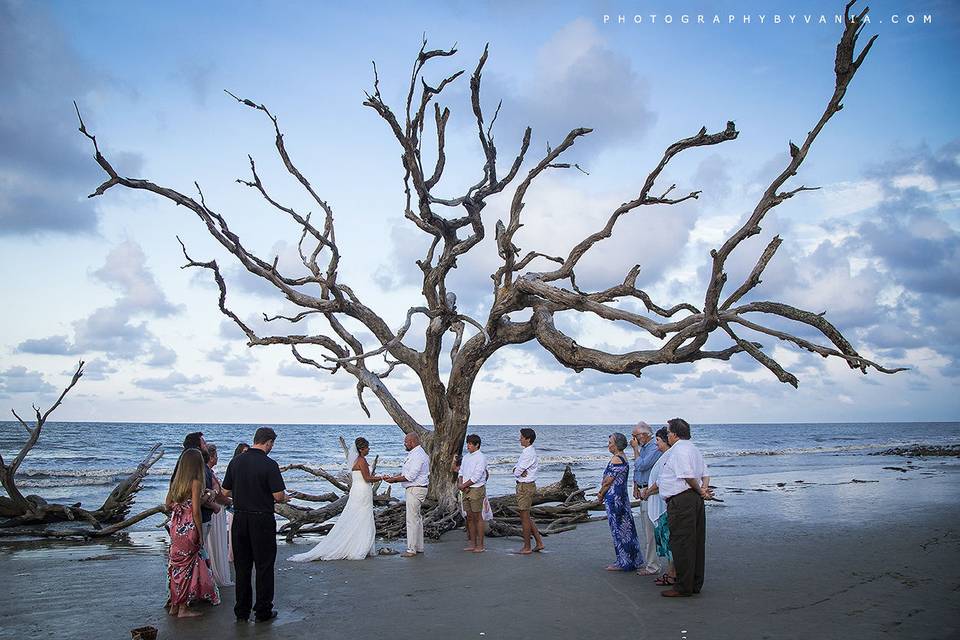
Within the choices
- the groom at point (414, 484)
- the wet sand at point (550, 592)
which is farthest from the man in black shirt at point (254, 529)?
the groom at point (414, 484)

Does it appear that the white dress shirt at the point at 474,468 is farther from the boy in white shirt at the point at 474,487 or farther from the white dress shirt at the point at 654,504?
the white dress shirt at the point at 654,504

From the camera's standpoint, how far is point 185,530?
7.41 m

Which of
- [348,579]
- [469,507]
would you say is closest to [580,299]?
[469,507]

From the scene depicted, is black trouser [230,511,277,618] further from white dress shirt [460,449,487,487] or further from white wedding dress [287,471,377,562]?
white dress shirt [460,449,487,487]

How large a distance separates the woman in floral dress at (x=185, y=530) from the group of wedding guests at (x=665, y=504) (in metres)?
4.87

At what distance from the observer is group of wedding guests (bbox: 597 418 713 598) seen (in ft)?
24.7

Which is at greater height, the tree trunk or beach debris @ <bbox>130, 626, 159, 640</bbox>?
the tree trunk

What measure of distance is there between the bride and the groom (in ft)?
→ 1.34

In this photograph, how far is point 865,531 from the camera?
12.2 m

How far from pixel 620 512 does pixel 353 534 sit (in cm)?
408

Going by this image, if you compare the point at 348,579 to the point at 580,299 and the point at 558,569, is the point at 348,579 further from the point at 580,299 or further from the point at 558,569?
the point at 580,299

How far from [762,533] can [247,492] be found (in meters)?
9.24

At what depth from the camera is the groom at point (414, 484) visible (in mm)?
10680

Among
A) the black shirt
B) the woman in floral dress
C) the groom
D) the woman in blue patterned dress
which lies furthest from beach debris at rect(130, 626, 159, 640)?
the woman in blue patterned dress
